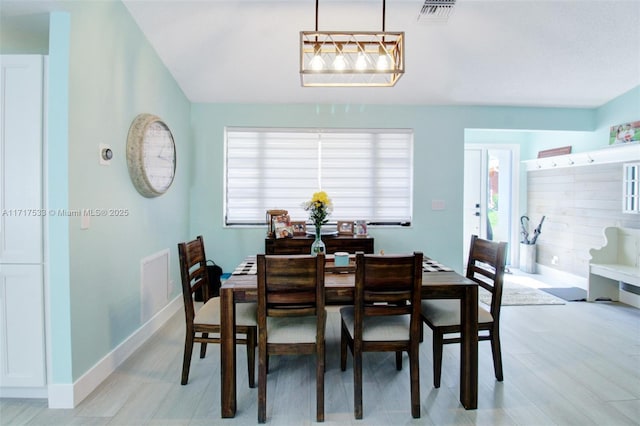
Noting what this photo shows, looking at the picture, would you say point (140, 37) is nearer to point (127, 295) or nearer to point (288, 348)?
point (127, 295)

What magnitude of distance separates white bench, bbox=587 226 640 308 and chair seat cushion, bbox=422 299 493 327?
8.62 ft

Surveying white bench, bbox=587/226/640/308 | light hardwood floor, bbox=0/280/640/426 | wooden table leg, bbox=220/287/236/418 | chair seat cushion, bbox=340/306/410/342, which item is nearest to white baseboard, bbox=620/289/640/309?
white bench, bbox=587/226/640/308

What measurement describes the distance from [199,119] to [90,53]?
6.03ft

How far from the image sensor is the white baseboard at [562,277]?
432 centimetres

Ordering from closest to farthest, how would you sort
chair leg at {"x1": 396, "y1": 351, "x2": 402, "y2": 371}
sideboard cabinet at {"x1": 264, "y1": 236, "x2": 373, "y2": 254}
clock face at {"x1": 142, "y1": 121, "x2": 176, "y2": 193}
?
chair leg at {"x1": 396, "y1": 351, "x2": 402, "y2": 371} < clock face at {"x1": 142, "y1": 121, "x2": 176, "y2": 193} < sideboard cabinet at {"x1": 264, "y1": 236, "x2": 373, "y2": 254}

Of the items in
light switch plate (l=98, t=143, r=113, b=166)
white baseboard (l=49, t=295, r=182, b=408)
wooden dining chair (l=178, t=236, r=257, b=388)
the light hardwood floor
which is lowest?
the light hardwood floor

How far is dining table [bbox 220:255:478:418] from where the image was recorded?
1809 millimetres

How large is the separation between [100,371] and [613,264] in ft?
17.0

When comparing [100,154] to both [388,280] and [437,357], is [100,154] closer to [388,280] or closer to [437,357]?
[388,280]

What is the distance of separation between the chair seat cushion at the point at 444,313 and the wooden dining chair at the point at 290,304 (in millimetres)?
785

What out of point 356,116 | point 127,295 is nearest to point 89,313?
point 127,295

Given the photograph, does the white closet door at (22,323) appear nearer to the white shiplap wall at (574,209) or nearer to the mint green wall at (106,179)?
the mint green wall at (106,179)

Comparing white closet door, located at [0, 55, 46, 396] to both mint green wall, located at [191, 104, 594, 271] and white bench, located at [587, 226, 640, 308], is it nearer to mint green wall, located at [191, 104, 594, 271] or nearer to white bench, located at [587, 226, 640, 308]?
mint green wall, located at [191, 104, 594, 271]

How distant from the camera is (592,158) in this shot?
4.08 m
